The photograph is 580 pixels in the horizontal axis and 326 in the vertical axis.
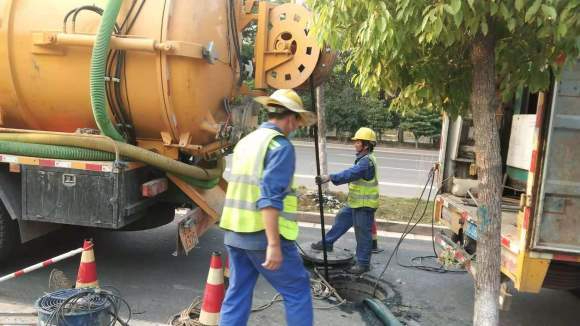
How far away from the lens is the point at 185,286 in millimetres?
4477

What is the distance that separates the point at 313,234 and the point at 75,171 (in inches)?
126

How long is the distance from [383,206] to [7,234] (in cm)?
529

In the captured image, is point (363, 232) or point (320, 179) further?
point (363, 232)

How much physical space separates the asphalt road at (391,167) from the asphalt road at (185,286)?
460cm

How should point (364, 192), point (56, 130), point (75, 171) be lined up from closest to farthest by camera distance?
point (75, 171) → point (56, 130) → point (364, 192)

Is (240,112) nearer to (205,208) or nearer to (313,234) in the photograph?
(205,208)

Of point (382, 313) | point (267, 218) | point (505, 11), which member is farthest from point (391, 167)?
point (505, 11)

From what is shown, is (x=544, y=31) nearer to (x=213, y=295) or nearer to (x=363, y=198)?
(x=213, y=295)

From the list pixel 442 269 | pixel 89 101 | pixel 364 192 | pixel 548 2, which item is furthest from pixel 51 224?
pixel 548 2

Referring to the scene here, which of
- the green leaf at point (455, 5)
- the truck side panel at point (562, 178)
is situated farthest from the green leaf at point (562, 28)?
the truck side panel at point (562, 178)

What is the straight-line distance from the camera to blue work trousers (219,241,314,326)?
2.96 meters

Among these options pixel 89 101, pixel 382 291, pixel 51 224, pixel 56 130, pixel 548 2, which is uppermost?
pixel 548 2

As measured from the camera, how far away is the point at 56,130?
15.0 ft

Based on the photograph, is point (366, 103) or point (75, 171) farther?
point (366, 103)
